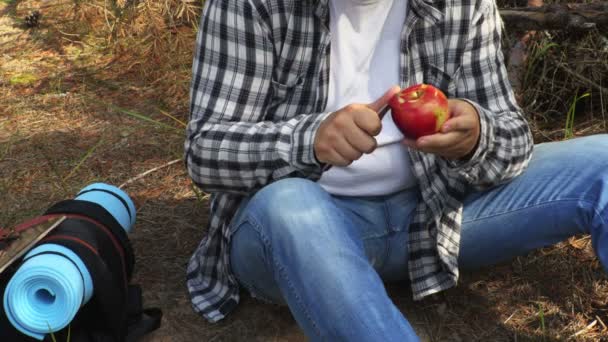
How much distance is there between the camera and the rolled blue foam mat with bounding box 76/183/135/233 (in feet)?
6.09

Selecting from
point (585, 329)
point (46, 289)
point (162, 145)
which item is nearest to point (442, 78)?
point (585, 329)

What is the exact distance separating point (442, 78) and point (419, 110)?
1.01ft

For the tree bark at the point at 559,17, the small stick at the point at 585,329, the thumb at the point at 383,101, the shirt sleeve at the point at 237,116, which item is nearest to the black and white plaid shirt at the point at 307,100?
the shirt sleeve at the point at 237,116

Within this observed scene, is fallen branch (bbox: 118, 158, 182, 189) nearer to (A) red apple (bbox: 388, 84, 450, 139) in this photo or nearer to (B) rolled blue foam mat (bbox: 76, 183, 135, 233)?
(B) rolled blue foam mat (bbox: 76, 183, 135, 233)

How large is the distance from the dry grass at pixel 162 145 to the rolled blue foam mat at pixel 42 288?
35 centimetres

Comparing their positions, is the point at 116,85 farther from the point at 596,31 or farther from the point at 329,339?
the point at 329,339

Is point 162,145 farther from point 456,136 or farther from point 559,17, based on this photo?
point 456,136

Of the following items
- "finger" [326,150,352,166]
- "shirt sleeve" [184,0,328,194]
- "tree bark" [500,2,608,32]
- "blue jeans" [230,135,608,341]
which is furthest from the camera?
"tree bark" [500,2,608,32]

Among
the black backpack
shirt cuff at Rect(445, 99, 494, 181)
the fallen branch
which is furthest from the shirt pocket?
the fallen branch

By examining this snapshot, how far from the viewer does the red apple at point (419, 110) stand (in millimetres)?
1377

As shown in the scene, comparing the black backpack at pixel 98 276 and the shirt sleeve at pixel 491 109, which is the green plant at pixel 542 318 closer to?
the shirt sleeve at pixel 491 109

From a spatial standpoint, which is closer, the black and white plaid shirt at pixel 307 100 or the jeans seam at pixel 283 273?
the jeans seam at pixel 283 273

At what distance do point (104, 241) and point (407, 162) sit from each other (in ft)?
2.39

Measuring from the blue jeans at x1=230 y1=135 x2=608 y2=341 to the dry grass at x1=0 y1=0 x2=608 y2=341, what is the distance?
0.70 ft
